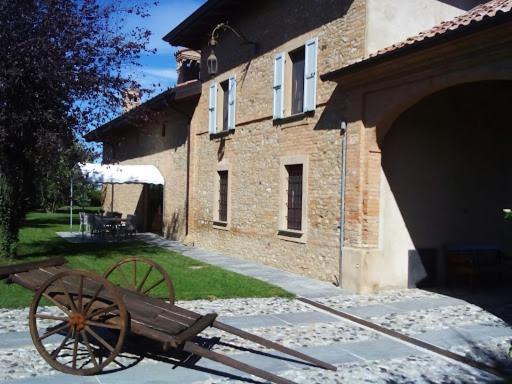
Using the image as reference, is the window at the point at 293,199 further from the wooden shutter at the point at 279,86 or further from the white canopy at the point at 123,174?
the white canopy at the point at 123,174

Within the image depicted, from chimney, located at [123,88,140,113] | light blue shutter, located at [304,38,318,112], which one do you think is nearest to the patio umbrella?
chimney, located at [123,88,140,113]

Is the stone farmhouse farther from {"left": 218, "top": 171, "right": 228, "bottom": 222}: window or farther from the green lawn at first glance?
the green lawn

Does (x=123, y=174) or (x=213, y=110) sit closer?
(x=213, y=110)

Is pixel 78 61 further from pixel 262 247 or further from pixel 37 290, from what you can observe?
pixel 37 290

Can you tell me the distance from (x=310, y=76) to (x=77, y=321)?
738 cm

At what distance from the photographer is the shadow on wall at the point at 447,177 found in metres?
9.42

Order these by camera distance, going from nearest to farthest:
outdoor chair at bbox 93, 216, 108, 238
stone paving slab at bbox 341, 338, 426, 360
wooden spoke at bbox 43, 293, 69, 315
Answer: wooden spoke at bbox 43, 293, 69, 315
stone paving slab at bbox 341, 338, 426, 360
outdoor chair at bbox 93, 216, 108, 238

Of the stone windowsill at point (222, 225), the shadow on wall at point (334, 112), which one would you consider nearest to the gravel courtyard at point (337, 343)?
the shadow on wall at point (334, 112)

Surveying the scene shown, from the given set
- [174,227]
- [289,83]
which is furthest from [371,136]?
[174,227]

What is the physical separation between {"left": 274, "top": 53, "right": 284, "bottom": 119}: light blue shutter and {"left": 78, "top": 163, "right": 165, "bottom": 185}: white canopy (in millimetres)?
6797

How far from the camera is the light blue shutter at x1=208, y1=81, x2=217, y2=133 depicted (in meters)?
15.0

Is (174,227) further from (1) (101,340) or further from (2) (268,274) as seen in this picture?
(1) (101,340)

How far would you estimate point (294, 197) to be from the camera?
37.3 feet

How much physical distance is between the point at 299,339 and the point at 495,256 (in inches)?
224
